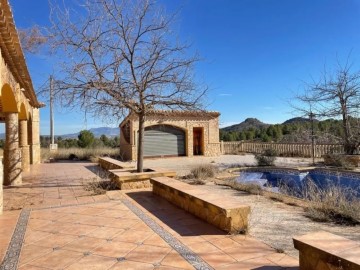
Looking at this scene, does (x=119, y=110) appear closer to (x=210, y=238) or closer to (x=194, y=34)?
(x=194, y=34)

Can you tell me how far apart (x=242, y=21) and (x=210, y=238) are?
1070 cm

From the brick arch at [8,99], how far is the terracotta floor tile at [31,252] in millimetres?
4853

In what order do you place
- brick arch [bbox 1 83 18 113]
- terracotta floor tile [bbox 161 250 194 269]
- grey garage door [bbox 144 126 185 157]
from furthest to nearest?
1. grey garage door [bbox 144 126 185 157]
2. brick arch [bbox 1 83 18 113]
3. terracotta floor tile [bbox 161 250 194 269]

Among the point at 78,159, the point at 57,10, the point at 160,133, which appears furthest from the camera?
the point at 160,133

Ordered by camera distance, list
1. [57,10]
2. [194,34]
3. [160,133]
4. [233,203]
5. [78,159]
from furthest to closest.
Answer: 1. [160,133]
2. [78,159]
3. [194,34]
4. [57,10]
5. [233,203]

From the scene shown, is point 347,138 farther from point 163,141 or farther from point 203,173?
point 163,141

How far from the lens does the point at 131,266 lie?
3525 millimetres

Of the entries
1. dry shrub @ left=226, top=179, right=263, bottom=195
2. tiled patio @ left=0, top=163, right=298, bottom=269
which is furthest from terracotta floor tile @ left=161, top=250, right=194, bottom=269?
dry shrub @ left=226, top=179, right=263, bottom=195

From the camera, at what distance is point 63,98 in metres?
8.26

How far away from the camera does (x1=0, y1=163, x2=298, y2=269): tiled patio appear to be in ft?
11.8

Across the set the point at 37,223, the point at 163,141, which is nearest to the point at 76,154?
the point at 163,141

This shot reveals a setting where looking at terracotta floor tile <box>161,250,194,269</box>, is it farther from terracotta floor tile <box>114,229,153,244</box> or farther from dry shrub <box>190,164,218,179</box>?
dry shrub <box>190,164,218,179</box>

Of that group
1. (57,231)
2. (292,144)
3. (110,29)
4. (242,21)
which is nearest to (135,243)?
(57,231)

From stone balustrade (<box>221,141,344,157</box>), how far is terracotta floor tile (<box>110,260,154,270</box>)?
57.7 feet
